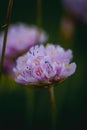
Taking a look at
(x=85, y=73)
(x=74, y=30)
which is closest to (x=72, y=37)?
(x=74, y=30)

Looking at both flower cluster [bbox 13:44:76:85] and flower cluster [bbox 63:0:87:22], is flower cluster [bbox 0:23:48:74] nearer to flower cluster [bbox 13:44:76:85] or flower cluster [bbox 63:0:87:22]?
flower cluster [bbox 63:0:87:22]

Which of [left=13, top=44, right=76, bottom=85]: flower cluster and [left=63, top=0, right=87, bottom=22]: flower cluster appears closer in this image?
[left=13, top=44, right=76, bottom=85]: flower cluster

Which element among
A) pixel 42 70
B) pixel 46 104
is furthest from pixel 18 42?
pixel 42 70

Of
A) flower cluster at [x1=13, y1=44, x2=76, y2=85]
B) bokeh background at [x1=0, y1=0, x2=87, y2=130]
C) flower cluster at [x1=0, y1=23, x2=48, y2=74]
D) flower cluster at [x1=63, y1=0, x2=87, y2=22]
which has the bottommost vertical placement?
bokeh background at [x1=0, y1=0, x2=87, y2=130]

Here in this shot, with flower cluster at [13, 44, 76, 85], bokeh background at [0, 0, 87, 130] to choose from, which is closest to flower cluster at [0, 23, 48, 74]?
bokeh background at [0, 0, 87, 130]

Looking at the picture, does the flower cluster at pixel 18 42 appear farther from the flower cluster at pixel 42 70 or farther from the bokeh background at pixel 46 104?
the flower cluster at pixel 42 70
